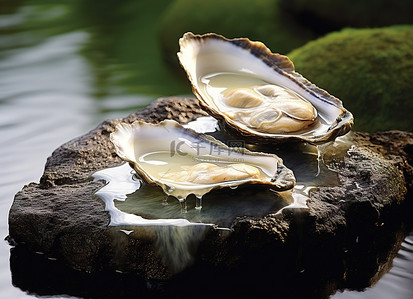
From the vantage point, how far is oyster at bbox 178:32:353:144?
5.84 ft

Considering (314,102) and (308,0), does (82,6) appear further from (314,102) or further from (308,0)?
(314,102)

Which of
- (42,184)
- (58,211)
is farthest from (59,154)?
(58,211)

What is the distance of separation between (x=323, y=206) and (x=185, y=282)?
345 mm

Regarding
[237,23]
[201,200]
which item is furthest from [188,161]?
[237,23]

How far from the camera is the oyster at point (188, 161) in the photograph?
1.55 meters

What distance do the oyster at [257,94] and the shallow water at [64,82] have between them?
36 cm

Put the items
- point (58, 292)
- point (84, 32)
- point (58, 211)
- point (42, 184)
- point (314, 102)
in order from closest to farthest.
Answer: point (58, 292), point (58, 211), point (42, 184), point (314, 102), point (84, 32)

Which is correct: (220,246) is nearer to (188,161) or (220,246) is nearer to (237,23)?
(188,161)

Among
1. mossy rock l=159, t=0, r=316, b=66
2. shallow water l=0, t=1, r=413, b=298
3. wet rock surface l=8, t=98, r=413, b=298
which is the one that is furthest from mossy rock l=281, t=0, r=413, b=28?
wet rock surface l=8, t=98, r=413, b=298

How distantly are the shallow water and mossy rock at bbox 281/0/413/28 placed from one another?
753 millimetres

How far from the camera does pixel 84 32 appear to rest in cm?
Answer: 407

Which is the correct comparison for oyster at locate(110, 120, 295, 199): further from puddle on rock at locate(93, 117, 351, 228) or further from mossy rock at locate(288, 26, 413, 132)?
mossy rock at locate(288, 26, 413, 132)

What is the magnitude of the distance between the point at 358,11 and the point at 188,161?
6.89ft

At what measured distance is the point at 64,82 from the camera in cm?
336
